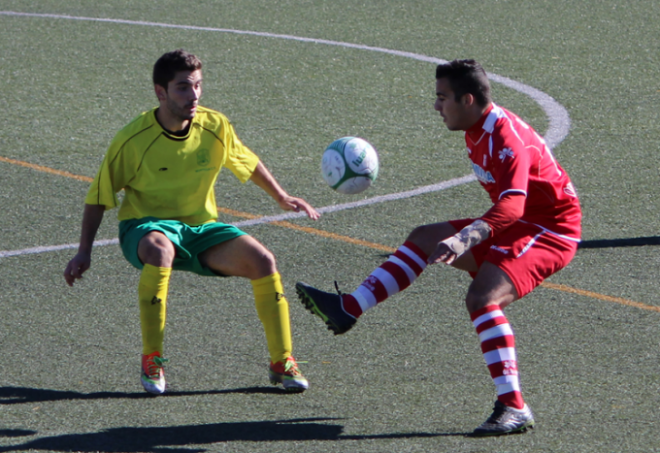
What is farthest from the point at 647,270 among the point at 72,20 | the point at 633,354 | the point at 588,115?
the point at 72,20

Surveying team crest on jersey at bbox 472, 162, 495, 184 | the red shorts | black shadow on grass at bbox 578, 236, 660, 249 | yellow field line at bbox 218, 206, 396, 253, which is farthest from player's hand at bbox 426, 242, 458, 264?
black shadow on grass at bbox 578, 236, 660, 249

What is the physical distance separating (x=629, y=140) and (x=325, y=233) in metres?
3.75

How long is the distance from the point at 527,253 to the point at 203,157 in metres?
1.78

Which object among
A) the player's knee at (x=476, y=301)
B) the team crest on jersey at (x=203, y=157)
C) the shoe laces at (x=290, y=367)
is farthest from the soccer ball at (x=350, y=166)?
the player's knee at (x=476, y=301)

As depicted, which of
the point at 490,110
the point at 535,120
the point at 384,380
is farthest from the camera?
the point at 535,120

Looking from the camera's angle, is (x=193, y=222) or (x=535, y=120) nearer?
(x=193, y=222)

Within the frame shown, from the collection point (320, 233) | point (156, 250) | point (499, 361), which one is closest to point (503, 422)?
point (499, 361)

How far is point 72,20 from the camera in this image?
15.7 metres

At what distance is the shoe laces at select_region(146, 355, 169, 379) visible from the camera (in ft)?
17.1

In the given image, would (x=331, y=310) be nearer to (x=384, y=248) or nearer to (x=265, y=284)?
(x=265, y=284)

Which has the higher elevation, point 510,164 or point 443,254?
point 510,164

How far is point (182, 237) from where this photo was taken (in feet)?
17.9

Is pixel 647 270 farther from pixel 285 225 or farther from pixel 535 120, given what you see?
pixel 535 120

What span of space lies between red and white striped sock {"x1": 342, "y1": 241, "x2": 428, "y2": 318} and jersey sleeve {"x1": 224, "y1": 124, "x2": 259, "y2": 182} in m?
1.04
